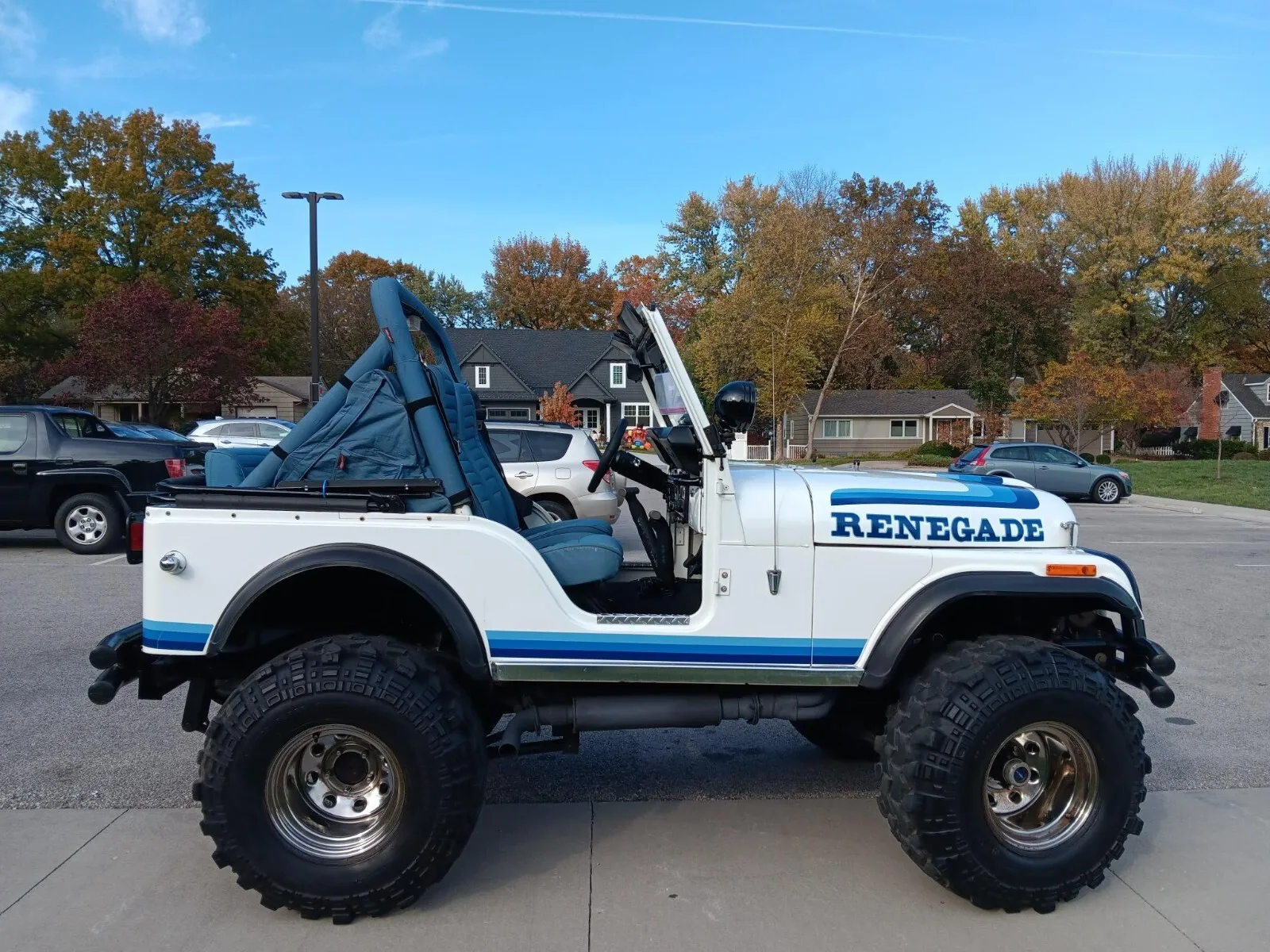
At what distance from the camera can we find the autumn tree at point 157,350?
29484 mm

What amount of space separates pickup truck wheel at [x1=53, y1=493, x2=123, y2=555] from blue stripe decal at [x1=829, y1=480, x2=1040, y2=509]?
10.2 meters

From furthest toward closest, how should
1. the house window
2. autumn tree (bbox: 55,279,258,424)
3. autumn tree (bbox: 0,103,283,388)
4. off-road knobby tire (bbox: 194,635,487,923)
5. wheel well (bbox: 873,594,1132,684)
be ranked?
autumn tree (bbox: 0,103,283,388), autumn tree (bbox: 55,279,258,424), the house window, wheel well (bbox: 873,594,1132,684), off-road knobby tire (bbox: 194,635,487,923)

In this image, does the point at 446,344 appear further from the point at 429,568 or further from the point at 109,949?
the point at 109,949

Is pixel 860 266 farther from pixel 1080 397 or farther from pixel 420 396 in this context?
pixel 420 396

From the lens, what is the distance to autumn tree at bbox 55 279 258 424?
29.5 meters

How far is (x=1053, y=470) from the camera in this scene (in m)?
22.0

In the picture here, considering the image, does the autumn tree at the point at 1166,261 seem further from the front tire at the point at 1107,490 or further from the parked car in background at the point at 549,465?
the parked car in background at the point at 549,465

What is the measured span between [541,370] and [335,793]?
4796cm

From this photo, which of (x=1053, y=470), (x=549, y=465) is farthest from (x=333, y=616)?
(x=1053, y=470)

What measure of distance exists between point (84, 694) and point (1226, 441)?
5290 centimetres

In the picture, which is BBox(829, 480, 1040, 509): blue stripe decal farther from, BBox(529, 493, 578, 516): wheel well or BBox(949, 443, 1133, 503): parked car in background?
BBox(949, 443, 1133, 503): parked car in background

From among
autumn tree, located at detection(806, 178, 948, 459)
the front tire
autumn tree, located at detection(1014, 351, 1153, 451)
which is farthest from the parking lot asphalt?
autumn tree, located at detection(806, 178, 948, 459)

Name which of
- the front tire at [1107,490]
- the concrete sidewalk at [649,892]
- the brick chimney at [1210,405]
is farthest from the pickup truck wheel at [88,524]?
the brick chimney at [1210,405]

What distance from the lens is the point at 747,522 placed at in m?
3.26
